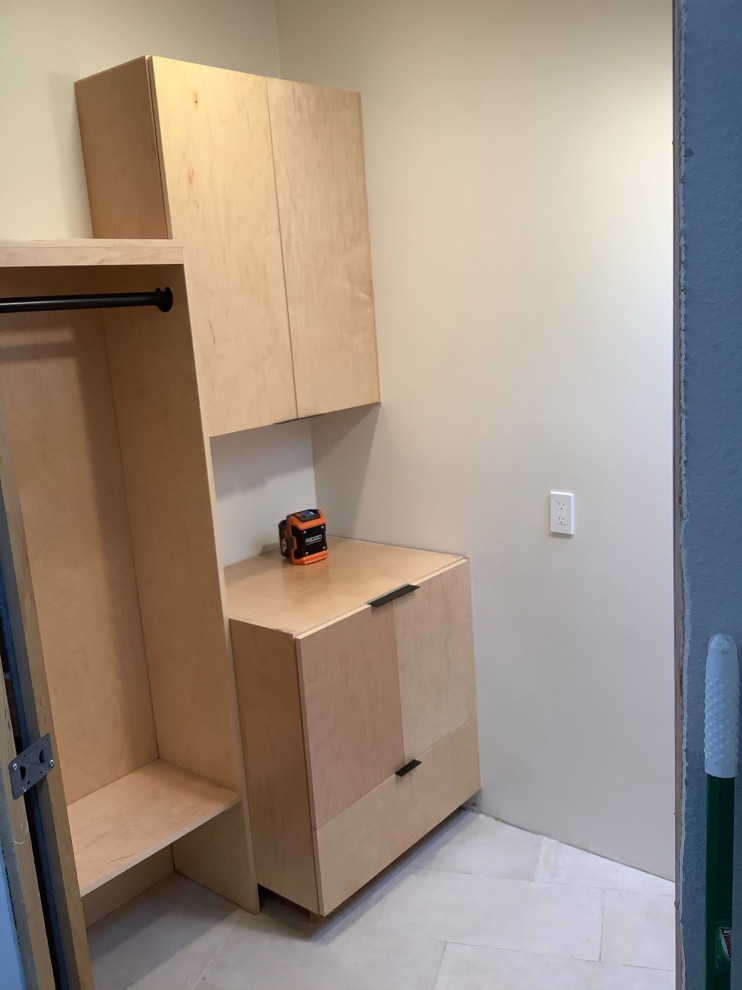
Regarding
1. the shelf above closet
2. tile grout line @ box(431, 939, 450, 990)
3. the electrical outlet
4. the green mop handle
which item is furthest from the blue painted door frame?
the electrical outlet

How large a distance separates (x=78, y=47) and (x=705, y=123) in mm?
2049

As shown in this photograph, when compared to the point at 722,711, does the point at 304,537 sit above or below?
below

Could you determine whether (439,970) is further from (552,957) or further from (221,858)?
(221,858)

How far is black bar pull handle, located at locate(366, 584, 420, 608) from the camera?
2.36 meters

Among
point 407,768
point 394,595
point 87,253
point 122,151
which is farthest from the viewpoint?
point 407,768

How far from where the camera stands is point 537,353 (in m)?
2.42

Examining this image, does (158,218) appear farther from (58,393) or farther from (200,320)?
(58,393)

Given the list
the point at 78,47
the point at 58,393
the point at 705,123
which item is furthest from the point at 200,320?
the point at 705,123

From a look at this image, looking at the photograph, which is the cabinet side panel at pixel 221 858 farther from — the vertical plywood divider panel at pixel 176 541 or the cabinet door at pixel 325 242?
the cabinet door at pixel 325 242

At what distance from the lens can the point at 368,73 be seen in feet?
8.43

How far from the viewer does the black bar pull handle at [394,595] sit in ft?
7.73

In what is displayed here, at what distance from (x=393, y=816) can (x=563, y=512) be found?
100 cm

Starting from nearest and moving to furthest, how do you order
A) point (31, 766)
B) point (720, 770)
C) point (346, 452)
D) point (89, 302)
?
1. point (720, 770)
2. point (31, 766)
3. point (89, 302)
4. point (346, 452)

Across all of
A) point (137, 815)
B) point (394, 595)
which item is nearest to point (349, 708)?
point (394, 595)
